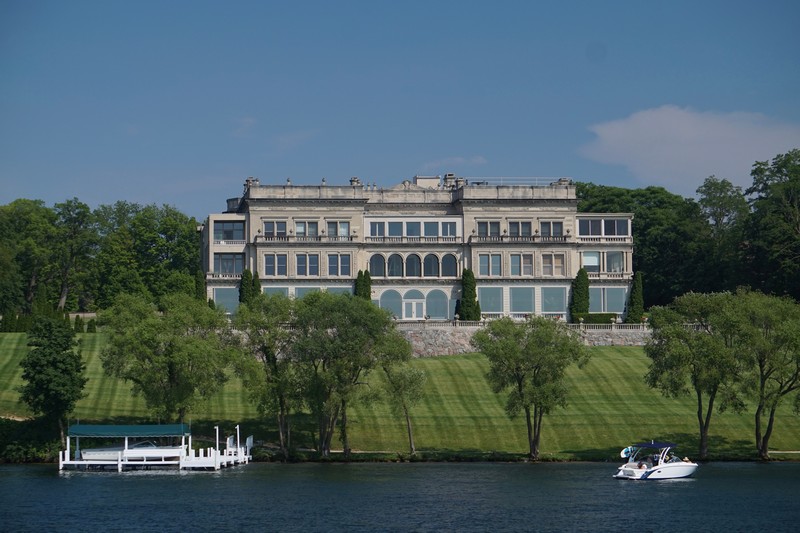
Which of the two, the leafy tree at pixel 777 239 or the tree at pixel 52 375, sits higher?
the leafy tree at pixel 777 239

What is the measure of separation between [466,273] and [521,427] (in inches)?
1311

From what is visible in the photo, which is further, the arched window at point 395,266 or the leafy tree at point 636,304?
the arched window at point 395,266

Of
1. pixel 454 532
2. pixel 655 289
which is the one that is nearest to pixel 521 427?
pixel 454 532

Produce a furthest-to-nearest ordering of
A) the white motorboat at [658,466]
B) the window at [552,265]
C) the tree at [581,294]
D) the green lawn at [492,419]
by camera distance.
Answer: the window at [552,265] < the tree at [581,294] < the green lawn at [492,419] < the white motorboat at [658,466]

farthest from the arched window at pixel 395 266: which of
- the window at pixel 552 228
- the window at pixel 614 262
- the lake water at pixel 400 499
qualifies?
the lake water at pixel 400 499

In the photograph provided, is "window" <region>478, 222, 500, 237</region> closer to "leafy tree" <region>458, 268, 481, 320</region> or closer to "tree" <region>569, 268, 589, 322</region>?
"leafy tree" <region>458, 268, 481, 320</region>

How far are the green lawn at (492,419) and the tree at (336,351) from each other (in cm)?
561

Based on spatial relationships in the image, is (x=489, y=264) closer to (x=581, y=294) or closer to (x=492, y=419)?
(x=581, y=294)

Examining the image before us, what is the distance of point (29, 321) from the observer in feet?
380

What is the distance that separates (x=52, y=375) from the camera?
262ft

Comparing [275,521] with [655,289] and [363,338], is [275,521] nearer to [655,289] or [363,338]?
[363,338]

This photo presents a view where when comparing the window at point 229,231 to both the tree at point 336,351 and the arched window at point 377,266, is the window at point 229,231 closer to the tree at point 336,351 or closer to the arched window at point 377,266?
the arched window at point 377,266

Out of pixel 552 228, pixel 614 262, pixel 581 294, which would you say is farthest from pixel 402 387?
pixel 614 262

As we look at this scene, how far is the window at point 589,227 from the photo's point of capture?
409 ft
